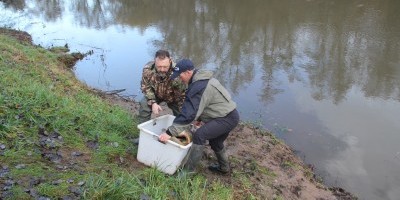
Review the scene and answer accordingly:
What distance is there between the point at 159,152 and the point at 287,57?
9.83 metres

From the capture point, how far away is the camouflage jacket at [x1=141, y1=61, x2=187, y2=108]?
541 cm

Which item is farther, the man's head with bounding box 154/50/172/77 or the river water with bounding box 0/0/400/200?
the river water with bounding box 0/0/400/200

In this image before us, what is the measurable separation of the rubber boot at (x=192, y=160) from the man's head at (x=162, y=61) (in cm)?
102

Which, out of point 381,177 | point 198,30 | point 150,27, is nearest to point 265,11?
point 198,30

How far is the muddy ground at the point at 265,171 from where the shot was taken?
226 inches

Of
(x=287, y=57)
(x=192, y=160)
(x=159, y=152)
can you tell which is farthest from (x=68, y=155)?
(x=287, y=57)

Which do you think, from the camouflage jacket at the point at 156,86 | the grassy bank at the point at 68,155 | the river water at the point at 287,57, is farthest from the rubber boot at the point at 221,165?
the river water at the point at 287,57

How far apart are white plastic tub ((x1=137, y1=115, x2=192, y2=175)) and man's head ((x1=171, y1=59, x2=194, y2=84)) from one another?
74cm

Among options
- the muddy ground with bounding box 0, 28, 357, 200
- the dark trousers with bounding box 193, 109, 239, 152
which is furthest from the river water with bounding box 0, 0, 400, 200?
the dark trousers with bounding box 193, 109, 239, 152

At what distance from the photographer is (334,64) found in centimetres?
1299

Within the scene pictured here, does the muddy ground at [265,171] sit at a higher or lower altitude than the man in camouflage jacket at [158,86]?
lower

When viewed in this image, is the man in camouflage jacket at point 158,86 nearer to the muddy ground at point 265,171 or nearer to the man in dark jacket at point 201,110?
the man in dark jacket at point 201,110

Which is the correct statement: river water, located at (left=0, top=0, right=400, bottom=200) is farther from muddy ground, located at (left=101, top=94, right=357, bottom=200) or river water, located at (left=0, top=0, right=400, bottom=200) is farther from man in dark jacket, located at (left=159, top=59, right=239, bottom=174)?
man in dark jacket, located at (left=159, top=59, right=239, bottom=174)

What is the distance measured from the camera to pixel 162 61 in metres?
5.14
